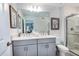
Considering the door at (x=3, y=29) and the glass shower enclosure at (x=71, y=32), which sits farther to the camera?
the glass shower enclosure at (x=71, y=32)

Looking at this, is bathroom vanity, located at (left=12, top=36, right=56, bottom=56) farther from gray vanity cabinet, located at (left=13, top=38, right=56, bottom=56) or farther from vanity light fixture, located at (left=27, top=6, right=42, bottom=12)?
vanity light fixture, located at (left=27, top=6, right=42, bottom=12)

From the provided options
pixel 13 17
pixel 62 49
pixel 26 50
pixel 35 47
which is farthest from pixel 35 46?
pixel 13 17

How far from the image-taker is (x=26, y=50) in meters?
1.06

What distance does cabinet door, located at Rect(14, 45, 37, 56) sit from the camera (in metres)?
1.02

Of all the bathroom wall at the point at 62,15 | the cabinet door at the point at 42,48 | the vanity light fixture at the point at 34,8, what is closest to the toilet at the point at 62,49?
the bathroom wall at the point at 62,15

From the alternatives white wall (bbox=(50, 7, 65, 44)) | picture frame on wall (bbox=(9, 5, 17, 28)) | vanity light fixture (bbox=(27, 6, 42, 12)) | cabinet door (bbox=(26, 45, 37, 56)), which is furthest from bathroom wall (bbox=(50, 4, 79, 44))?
picture frame on wall (bbox=(9, 5, 17, 28))

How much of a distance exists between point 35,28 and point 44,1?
383 millimetres

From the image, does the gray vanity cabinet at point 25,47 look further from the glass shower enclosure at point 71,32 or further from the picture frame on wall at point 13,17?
the glass shower enclosure at point 71,32

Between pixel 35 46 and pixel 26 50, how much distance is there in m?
0.12

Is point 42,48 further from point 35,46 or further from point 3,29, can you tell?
point 3,29

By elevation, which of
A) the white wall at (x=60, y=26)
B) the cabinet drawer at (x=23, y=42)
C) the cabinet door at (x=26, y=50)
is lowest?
the cabinet door at (x=26, y=50)

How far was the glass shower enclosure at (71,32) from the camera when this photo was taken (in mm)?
1097

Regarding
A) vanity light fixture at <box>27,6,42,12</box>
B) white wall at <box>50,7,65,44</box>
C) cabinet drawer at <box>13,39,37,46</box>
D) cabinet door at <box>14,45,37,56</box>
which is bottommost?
cabinet door at <box>14,45,37,56</box>

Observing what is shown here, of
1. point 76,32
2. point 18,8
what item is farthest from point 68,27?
point 18,8
